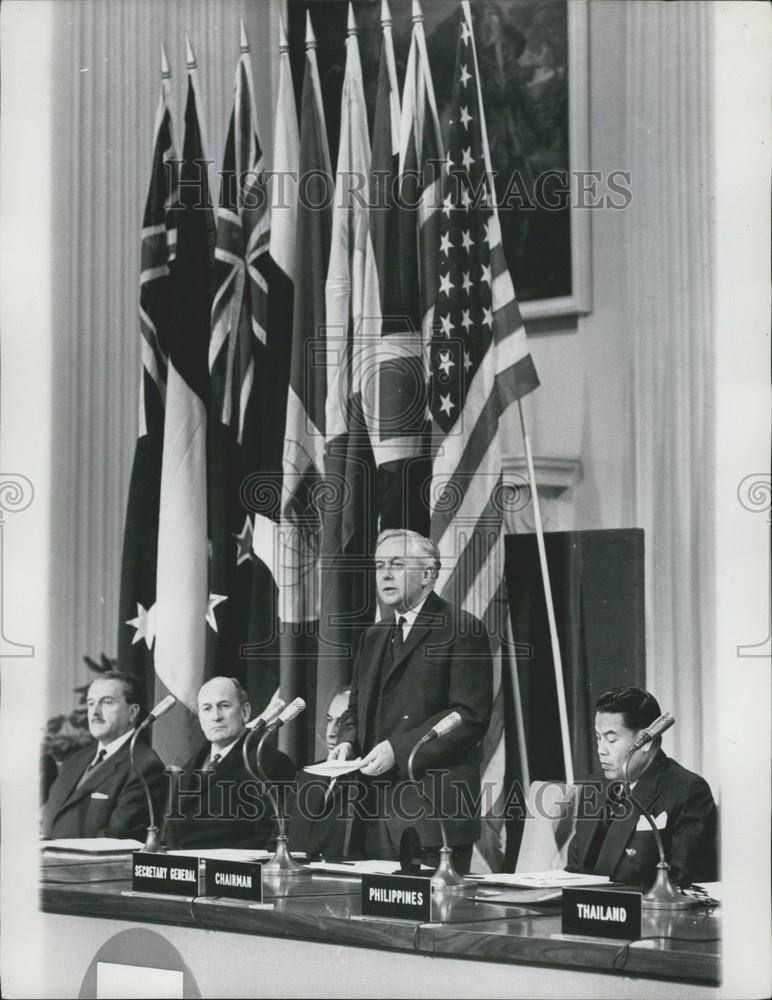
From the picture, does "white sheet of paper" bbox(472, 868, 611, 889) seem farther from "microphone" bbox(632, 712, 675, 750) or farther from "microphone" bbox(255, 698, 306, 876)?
"microphone" bbox(255, 698, 306, 876)

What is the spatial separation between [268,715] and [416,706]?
0.53m

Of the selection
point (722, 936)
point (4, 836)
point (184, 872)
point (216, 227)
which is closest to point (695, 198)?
point (216, 227)

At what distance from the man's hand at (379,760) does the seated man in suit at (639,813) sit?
63 centimetres

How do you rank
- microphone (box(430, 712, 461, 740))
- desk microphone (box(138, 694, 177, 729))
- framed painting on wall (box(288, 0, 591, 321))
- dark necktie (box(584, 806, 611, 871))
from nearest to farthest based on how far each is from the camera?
dark necktie (box(584, 806, 611, 871))
microphone (box(430, 712, 461, 740))
framed painting on wall (box(288, 0, 591, 321))
desk microphone (box(138, 694, 177, 729))

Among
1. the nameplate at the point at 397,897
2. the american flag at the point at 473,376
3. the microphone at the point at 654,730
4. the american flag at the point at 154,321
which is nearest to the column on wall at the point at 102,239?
the american flag at the point at 154,321

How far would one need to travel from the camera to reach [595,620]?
4.57 m

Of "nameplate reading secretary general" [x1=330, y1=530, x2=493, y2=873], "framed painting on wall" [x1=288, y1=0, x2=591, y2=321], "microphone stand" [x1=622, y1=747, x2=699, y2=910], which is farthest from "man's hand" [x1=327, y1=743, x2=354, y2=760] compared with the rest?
"framed painting on wall" [x1=288, y1=0, x2=591, y2=321]

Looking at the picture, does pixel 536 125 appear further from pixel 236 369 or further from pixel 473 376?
pixel 236 369

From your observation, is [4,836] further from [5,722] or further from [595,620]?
[595,620]

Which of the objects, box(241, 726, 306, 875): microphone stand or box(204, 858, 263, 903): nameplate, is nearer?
box(204, 858, 263, 903): nameplate

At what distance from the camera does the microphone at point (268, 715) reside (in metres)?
4.87

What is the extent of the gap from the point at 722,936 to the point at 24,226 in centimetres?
321

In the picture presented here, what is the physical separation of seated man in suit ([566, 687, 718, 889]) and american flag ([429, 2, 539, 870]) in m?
0.33

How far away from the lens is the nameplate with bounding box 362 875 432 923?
4.26m
